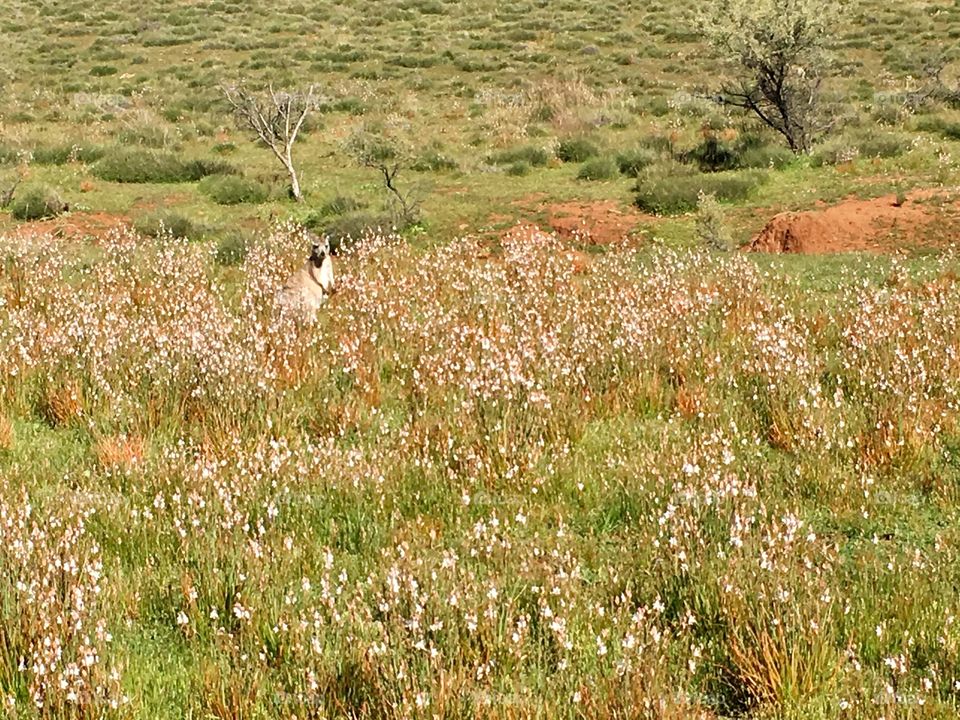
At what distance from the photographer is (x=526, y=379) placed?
636 cm

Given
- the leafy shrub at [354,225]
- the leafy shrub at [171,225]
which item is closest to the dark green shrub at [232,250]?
the leafy shrub at [354,225]

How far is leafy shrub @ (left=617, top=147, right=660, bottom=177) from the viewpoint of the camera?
2138 centimetres

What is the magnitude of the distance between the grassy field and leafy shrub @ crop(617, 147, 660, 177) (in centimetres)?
726

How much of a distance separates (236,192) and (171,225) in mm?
3985

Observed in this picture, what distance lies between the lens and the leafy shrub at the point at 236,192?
2019cm

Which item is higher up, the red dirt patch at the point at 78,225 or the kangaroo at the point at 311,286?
the kangaroo at the point at 311,286

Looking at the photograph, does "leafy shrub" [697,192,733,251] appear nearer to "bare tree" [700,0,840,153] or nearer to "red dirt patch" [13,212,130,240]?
"bare tree" [700,0,840,153]

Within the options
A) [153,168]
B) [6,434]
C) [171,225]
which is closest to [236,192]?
[153,168]

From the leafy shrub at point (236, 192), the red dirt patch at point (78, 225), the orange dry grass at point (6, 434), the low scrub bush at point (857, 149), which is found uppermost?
the low scrub bush at point (857, 149)

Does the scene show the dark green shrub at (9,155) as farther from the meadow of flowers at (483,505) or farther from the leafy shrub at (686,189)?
the meadow of flowers at (483,505)

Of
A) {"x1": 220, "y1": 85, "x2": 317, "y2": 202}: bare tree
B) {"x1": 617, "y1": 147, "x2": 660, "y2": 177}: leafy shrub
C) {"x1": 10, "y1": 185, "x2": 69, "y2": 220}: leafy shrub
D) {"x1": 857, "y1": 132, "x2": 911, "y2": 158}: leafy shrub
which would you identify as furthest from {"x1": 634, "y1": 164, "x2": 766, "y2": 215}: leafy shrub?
{"x1": 10, "y1": 185, "x2": 69, "y2": 220}: leafy shrub

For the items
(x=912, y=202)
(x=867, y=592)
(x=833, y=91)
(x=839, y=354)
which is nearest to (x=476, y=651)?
(x=867, y=592)

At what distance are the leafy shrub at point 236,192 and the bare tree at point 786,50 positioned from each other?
39.9ft

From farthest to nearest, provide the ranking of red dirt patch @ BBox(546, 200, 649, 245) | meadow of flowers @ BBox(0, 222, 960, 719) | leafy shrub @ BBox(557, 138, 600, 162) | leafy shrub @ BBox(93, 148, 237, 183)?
leafy shrub @ BBox(557, 138, 600, 162)
leafy shrub @ BBox(93, 148, 237, 183)
red dirt patch @ BBox(546, 200, 649, 245)
meadow of flowers @ BBox(0, 222, 960, 719)
